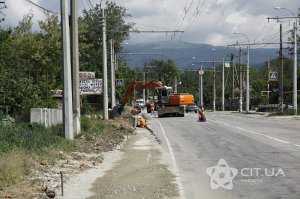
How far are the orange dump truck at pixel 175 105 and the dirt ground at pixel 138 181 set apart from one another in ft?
166

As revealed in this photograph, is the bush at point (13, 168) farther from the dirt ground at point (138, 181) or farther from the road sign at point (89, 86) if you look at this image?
the road sign at point (89, 86)

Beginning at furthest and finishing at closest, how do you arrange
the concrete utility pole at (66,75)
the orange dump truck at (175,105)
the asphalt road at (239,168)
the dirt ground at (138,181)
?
the orange dump truck at (175,105) → the concrete utility pole at (66,75) → the asphalt road at (239,168) → the dirt ground at (138,181)

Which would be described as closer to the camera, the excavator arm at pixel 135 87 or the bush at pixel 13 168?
the bush at pixel 13 168

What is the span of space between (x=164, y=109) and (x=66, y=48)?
161ft

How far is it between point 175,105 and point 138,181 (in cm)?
5971

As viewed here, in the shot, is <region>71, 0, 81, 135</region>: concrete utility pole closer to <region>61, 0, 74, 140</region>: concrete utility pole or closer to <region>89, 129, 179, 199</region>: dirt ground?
<region>61, 0, 74, 140</region>: concrete utility pole

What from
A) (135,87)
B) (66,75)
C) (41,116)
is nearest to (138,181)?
(66,75)

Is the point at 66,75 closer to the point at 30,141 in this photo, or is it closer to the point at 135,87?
the point at 30,141

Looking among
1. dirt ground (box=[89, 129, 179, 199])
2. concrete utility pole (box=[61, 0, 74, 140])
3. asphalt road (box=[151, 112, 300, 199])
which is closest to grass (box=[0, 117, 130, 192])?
concrete utility pole (box=[61, 0, 74, 140])

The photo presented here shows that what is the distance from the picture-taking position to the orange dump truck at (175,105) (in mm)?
75000

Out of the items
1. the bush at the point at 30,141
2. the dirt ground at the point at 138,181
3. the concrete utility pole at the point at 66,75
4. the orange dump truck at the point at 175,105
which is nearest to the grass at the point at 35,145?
the bush at the point at 30,141

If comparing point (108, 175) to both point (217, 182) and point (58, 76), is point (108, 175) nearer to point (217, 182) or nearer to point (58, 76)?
point (217, 182)

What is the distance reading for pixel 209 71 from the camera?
171 metres

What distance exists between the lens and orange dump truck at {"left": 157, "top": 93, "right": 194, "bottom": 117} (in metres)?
75.0
